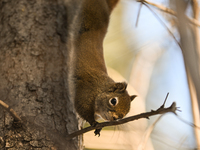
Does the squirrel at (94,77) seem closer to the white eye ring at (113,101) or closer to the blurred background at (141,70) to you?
the white eye ring at (113,101)

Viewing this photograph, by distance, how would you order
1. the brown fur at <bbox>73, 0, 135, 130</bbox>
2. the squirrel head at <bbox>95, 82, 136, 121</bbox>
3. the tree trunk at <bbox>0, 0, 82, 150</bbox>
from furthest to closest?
the brown fur at <bbox>73, 0, 135, 130</bbox>
the squirrel head at <bbox>95, 82, 136, 121</bbox>
the tree trunk at <bbox>0, 0, 82, 150</bbox>

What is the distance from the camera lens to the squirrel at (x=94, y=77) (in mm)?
1984

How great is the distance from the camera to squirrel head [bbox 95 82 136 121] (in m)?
1.91

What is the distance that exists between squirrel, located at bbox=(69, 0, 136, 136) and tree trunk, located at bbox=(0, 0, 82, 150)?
5.7 inches

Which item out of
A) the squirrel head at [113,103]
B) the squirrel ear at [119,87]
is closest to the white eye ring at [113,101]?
the squirrel head at [113,103]

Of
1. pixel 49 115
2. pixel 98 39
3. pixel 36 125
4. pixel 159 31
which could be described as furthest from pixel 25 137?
pixel 159 31

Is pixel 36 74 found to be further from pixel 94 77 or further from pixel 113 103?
pixel 113 103

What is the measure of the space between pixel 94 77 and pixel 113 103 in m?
0.45

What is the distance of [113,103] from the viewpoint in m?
1.95

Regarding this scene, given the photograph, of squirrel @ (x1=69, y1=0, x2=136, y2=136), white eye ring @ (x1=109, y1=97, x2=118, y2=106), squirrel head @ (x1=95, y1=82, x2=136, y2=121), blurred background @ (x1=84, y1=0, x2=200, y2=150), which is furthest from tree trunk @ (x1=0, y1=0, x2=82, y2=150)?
blurred background @ (x1=84, y1=0, x2=200, y2=150)

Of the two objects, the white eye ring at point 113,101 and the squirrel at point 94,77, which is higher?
the squirrel at point 94,77

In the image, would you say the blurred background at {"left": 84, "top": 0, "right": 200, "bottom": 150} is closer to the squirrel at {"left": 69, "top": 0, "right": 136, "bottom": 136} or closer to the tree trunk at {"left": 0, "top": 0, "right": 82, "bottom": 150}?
the squirrel at {"left": 69, "top": 0, "right": 136, "bottom": 136}

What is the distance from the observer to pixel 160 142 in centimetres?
191

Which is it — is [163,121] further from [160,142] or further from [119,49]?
[119,49]
